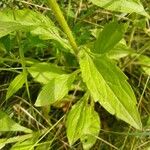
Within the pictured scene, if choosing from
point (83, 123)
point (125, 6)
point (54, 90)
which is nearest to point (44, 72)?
point (54, 90)

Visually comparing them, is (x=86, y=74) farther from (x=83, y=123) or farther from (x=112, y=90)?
(x=83, y=123)

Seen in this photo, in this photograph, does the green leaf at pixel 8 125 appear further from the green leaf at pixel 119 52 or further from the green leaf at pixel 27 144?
the green leaf at pixel 119 52

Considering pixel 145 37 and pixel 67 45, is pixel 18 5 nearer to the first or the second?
pixel 67 45

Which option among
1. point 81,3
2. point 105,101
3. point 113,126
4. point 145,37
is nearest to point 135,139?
point 113,126

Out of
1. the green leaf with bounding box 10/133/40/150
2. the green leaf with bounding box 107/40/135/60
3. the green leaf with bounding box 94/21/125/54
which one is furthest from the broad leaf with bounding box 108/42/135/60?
the green leaf with bounding box 10/133/40/150

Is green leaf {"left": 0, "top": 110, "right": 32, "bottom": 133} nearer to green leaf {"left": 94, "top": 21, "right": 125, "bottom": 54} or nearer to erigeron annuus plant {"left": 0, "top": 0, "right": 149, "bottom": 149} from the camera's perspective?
erigeron annuus plant {"left": 0, "top": 0, "right": 149, "bottom": 149}
